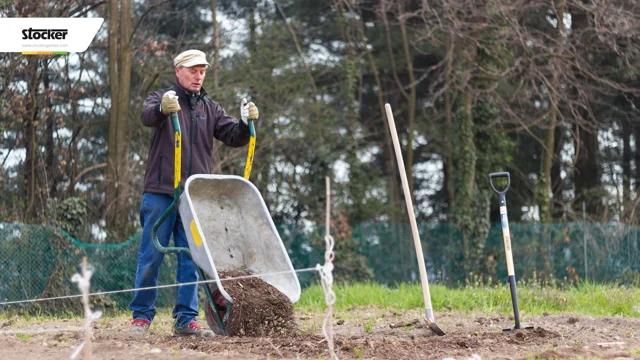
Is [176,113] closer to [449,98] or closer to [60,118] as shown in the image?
[60,118]

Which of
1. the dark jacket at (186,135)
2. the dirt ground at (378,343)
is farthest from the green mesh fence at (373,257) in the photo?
the dark jacket at (186,135)

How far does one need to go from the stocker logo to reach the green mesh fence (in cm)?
258

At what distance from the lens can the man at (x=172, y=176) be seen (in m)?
5.29

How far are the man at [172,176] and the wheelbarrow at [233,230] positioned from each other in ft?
0.55

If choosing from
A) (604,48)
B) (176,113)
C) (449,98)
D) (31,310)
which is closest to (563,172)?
(449,98)

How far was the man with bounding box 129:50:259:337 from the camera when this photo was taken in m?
5.29

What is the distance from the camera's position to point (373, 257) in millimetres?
14750

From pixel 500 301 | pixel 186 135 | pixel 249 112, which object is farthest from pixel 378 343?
pixel 500 301

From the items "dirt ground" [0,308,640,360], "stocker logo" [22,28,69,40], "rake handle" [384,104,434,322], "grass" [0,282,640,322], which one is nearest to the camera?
"dirt ground" [0,308,640,360]

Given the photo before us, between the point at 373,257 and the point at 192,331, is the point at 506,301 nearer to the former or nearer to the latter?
the point at 192,331

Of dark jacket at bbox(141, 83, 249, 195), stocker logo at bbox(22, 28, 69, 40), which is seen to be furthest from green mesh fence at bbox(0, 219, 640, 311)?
dark jacket at bbox(141, 83, 249, 195)

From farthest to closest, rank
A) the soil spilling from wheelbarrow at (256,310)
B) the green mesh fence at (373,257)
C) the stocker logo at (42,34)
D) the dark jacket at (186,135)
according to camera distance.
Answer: the stocker logo at (42,34) → the green mesh fence at (373,257) → the dark jacket at (186,135) → the soil spilling from wheelbarrow at (256,310)

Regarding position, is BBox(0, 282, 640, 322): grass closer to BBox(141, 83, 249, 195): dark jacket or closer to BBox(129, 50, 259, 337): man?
BBox(129, 50, 259, 337): man

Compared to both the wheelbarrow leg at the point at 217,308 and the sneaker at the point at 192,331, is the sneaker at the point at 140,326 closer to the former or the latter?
the sneaker at the point at 192,331
